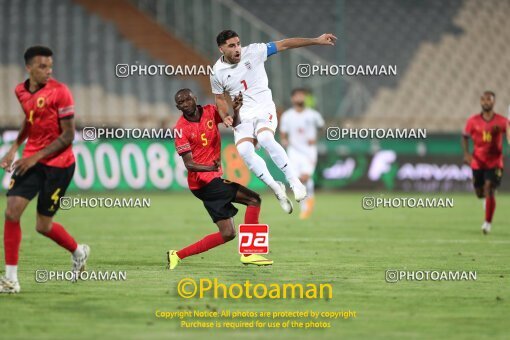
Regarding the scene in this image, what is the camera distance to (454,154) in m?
27.8

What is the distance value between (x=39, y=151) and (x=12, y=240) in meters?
0.88

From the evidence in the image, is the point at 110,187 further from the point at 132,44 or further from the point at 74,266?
the point at 74,266

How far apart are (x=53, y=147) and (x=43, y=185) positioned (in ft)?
1.48

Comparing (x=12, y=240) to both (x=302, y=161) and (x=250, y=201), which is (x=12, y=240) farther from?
(x=302, y=161)

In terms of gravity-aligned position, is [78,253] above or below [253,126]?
below

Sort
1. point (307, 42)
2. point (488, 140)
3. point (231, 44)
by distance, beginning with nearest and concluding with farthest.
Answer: point (307, 42) → point (231, 44) → point (488, 140)

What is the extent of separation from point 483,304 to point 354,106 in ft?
72.2

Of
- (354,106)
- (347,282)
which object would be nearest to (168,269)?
(347,282)

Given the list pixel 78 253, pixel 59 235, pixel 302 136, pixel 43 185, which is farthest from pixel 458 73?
pixel 43 185

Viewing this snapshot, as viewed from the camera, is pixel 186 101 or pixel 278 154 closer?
pixel 186 101

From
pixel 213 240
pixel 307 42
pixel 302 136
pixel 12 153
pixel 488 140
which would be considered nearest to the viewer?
pixel 12 153

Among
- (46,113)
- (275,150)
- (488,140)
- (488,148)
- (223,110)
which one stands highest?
(488,140)

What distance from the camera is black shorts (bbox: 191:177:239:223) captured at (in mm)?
10758

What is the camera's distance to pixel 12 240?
9.04 meters
